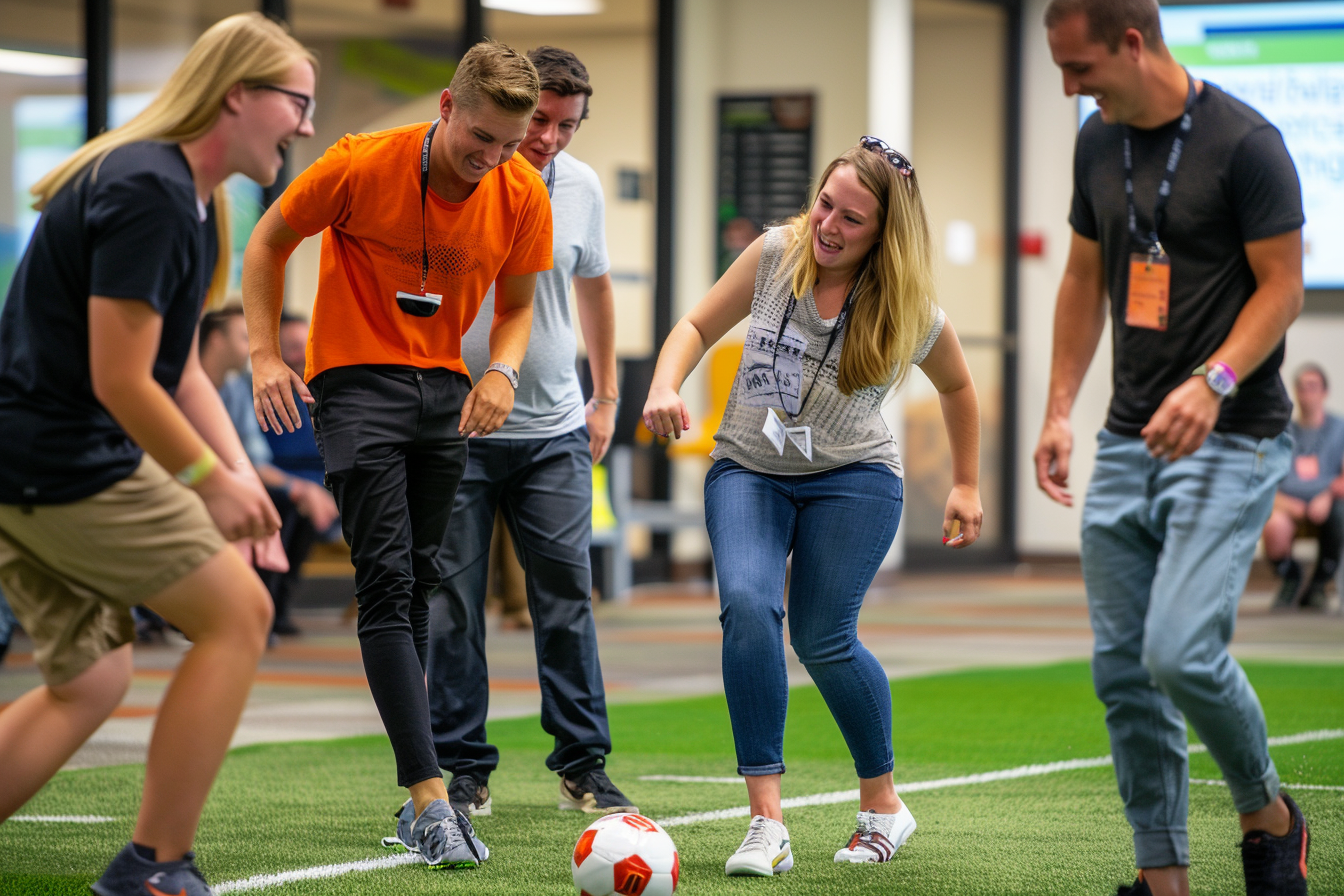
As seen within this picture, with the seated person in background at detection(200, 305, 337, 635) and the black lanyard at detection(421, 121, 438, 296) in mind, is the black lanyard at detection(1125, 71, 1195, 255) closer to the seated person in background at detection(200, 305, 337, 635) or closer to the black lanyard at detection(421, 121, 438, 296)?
the black lanyard at detection(421, 121, 438, 296)

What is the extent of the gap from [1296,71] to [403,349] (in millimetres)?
11370

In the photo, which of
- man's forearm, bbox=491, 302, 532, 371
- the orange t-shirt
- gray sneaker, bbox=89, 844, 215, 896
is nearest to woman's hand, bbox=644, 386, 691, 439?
man's forearm, bbox=491, 302, 532, 371

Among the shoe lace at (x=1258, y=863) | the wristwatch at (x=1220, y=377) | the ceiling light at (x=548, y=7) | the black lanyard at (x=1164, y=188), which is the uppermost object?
the ceiling light at (x=548, y=7)

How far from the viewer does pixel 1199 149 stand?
3.25 metres

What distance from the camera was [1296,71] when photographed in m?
13.6

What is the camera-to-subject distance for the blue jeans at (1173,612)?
3156mm

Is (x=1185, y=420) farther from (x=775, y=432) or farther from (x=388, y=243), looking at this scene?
(x=388, y=243)

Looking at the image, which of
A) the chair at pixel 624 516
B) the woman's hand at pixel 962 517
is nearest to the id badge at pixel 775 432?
the woman's hand at pixel 962 517

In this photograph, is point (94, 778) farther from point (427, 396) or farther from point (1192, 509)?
point (1192, 509)

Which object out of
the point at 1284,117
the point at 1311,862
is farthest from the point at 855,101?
the point at 1311,862

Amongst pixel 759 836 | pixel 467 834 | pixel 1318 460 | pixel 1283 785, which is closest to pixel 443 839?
pixel 467 834

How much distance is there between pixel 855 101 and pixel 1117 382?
418 inches

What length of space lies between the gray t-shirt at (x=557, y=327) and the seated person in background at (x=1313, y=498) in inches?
317

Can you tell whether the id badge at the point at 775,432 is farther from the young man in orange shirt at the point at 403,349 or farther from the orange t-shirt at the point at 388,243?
the orange t-shirt at the point at 388,243
